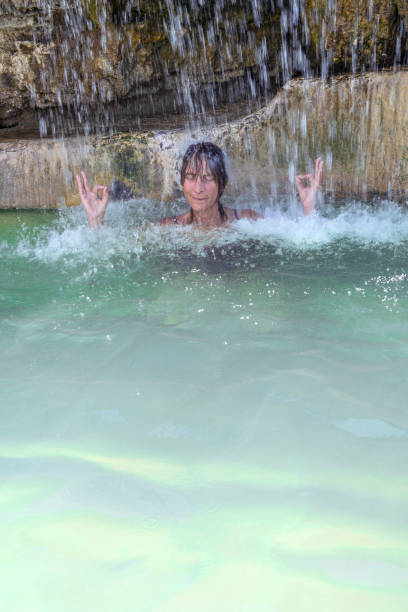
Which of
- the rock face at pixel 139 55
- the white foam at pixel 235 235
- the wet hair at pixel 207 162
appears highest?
the rock face at pixel 139 55

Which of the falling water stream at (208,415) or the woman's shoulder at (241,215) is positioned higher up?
the woman's shoulder at (241,215)

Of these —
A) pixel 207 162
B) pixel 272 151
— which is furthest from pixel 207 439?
pixel 272 151

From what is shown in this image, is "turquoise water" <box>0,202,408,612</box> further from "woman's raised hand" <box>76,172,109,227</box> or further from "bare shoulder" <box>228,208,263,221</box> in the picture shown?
"bare shoulder" <box>228,208,263,221</box>

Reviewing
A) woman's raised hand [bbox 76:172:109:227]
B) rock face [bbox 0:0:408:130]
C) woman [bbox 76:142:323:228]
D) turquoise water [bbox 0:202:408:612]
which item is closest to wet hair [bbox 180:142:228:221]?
woman [bbox 76:142:323:228]

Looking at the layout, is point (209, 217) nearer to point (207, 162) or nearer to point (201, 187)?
point (201, 187)

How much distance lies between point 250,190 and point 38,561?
4256 mm

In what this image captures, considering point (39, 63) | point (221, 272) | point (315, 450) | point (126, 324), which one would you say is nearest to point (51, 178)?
point (39, 63)

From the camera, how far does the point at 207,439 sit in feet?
6.42

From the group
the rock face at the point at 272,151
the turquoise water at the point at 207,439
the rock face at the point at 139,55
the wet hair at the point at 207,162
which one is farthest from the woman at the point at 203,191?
the rock face at the point at 139,55

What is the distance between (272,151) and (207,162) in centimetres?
98

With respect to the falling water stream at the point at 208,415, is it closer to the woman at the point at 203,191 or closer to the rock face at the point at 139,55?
the woman at the point at 203,191

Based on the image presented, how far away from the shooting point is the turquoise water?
1.45m

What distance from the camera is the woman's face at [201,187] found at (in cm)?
436

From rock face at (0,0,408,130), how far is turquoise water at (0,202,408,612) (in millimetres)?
3806
